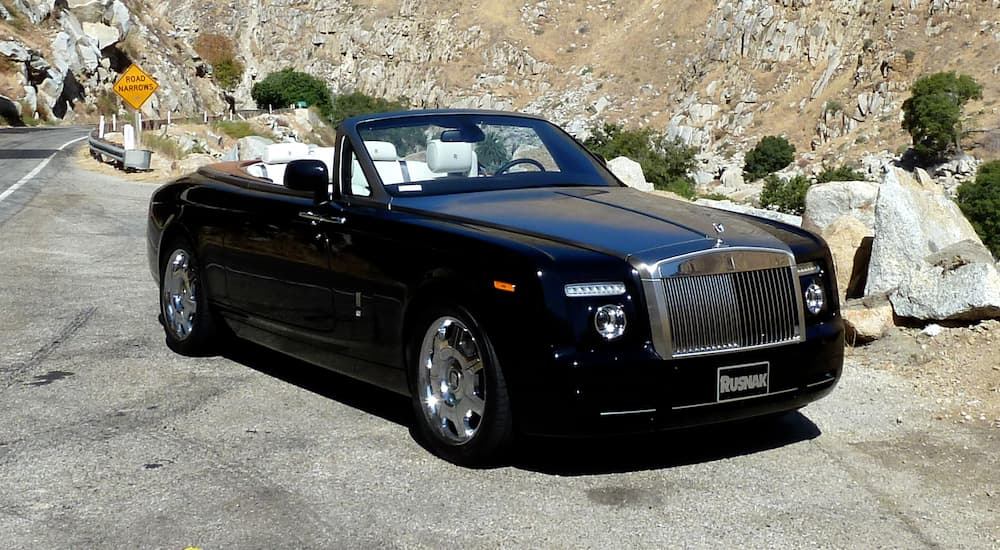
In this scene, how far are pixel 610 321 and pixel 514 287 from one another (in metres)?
0.42

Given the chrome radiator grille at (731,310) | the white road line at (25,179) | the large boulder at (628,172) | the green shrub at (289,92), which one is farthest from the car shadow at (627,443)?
the green shrub at (289,92)

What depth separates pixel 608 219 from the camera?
18.5 ft

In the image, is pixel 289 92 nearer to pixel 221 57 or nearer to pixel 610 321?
pixel 221 57

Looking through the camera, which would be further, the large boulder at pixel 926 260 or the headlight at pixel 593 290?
the large boulder at pixel 926 260

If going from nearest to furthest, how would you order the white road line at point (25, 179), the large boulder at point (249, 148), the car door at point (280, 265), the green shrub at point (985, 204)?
the car door at point (280, 265) < the white road line at point (25, 179) < the large boulder at point (249, 148) < the green shrub at point (985, 204)

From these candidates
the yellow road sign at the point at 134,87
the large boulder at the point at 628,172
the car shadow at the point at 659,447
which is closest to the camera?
the car shadow at the point at 659,447

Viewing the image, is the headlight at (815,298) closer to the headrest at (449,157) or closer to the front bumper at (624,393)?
the front bumper at (624,393)

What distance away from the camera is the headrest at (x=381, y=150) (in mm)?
6398

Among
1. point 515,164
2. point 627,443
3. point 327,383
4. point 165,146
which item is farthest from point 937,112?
point 627,443

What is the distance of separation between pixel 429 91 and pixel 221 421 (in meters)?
95.0

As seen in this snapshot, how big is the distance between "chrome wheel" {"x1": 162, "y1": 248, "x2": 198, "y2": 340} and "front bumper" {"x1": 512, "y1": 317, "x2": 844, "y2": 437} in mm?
3244

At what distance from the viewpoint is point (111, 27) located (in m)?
74.9

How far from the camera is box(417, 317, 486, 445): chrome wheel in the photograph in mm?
5285

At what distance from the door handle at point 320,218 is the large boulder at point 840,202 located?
5989 millimetres
